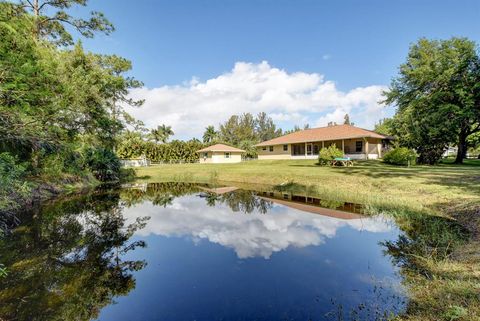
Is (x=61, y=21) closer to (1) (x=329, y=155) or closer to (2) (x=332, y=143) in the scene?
(1) (x=329, y=155)

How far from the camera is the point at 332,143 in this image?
31.4 meters

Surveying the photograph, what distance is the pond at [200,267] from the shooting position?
3.87m

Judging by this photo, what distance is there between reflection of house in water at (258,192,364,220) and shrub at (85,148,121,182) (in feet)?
44.9

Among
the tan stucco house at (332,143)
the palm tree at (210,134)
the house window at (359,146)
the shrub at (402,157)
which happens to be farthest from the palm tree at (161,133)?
the shrub at (402,157)

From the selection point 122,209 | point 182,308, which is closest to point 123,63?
point 122,209

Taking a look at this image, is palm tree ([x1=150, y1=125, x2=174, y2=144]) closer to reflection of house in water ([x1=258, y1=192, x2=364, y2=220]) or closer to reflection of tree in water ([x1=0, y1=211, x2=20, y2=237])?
reflection of house in water ([x1=258, y1=192, x2=364, y2=220])

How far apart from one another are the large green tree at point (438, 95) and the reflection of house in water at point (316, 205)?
17004 mm

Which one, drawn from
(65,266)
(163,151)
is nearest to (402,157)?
(65,266)

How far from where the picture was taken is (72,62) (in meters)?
16.3

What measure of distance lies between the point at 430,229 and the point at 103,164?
22.5 metres

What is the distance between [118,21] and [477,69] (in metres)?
29.9

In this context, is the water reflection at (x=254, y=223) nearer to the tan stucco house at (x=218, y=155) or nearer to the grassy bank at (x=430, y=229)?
the grassy bank at (x=430, y=229)

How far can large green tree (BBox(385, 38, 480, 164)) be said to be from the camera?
2134 cm

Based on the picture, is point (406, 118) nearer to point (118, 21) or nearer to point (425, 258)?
point (425, 258)
